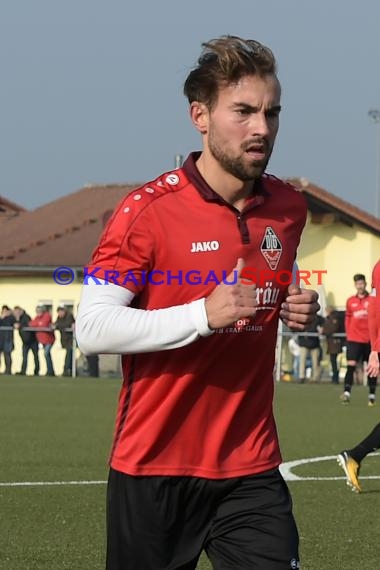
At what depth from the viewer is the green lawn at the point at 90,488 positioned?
30.8 ft

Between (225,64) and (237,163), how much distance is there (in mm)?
348

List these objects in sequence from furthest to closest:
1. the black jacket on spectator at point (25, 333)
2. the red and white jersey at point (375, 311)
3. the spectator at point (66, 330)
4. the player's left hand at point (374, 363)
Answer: the black jacket on spectator at point (25, 333)
the spectator at point (66, 330)
the player's left hand at point (374, 363)
the red and white jersey at point (375, 311)

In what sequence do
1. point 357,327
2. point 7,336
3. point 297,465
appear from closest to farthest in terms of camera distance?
point 297,465, point 357,327, point 7,336

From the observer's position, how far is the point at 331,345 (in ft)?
115

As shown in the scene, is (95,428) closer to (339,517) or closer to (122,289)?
(339,517)

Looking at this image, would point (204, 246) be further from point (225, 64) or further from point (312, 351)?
point (312, 351)

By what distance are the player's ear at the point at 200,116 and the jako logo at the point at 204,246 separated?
0.41 metres

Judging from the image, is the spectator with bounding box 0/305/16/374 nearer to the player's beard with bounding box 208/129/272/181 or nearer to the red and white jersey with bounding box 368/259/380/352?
the red and white jersey with bounding box 368/259/380/352

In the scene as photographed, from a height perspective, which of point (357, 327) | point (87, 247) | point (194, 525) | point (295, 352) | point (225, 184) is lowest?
point (194, 525)

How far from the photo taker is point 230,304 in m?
4.75

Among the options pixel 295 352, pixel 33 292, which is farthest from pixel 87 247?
pixel 295 352

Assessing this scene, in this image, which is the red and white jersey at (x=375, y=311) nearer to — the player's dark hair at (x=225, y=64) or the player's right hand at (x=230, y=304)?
the player's dark hair at (x=225, y=64)

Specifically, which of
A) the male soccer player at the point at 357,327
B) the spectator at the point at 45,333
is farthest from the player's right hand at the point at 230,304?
the spectator at the point at 45,333

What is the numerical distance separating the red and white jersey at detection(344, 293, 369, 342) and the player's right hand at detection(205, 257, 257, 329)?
22677mm
